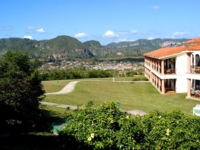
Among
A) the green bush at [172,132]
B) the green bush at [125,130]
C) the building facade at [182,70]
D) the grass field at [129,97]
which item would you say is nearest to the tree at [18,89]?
the green bush at [125,130]

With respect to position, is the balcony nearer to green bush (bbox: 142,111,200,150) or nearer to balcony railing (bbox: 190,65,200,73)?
balcony railing (bbox: 190,65,200,73)

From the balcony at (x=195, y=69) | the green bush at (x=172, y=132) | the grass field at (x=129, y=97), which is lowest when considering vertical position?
the grass field at (x=129, y=97)

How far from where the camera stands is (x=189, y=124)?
30.1 ft

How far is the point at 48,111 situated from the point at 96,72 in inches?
1495

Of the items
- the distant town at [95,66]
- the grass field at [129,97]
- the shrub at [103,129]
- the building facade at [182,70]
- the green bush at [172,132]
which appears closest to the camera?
the shrub at [103,129]

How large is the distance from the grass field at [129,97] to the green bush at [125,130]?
11.0 metres

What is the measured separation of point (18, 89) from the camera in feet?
42.7

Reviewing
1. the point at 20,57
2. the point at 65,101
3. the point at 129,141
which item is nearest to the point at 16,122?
the point at 20,57

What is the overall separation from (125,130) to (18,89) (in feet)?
21.9

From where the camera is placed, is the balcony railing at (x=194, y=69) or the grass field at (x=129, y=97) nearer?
the grass field at (x=129, y=97)

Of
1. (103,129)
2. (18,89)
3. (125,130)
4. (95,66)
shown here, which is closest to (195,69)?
(18,89)

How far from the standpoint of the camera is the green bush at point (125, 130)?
8.25 metres

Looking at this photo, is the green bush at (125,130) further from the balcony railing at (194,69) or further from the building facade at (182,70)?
the balcony railing at (194,69)

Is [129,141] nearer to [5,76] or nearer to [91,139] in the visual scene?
[91,139]
